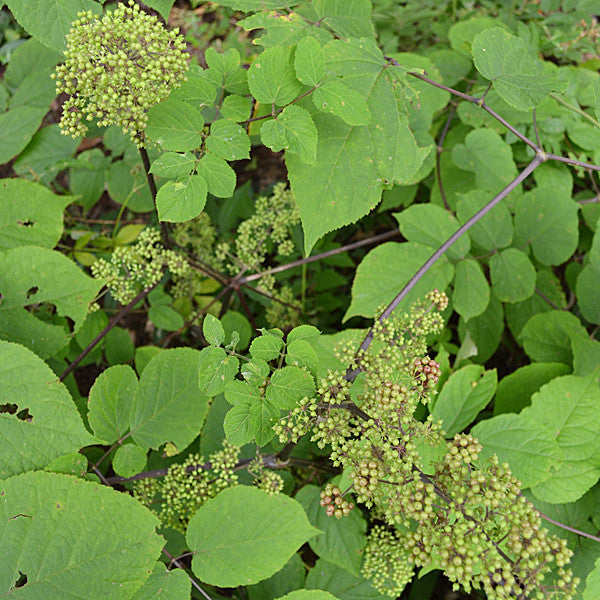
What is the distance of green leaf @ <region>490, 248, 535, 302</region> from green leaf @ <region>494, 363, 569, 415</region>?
40 cm

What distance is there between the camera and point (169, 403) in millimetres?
2377

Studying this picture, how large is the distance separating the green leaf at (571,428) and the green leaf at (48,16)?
8.43 feet

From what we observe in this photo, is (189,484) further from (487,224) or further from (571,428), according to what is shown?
(487,224)

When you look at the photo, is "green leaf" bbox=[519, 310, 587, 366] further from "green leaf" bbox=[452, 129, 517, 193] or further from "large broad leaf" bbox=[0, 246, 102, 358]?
"large broad leaf" bbox=[0, 246, 102, 358]

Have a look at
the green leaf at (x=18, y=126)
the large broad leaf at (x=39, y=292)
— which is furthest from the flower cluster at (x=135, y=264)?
the green leaf at (x=18, y=126)

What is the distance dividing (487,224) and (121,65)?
2.12 meters

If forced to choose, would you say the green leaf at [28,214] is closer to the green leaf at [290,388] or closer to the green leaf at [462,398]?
the green leaf at [290,388]

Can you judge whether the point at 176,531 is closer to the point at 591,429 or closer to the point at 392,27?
the point at 591,429

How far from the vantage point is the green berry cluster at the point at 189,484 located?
206 cm

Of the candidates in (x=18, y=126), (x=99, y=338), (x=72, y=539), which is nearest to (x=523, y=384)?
(x=72, y=539)

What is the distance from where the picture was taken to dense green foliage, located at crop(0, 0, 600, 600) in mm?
1595

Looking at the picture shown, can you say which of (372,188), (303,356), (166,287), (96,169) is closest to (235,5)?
(372,188)

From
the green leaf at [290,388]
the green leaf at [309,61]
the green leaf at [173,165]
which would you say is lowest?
the green leaf at [290,388]

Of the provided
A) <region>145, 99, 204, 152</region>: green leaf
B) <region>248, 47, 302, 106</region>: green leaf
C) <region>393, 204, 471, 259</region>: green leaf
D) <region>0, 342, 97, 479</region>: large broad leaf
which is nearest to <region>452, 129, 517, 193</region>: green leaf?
<region>393, 204, 471, 259</region>: green leaf
